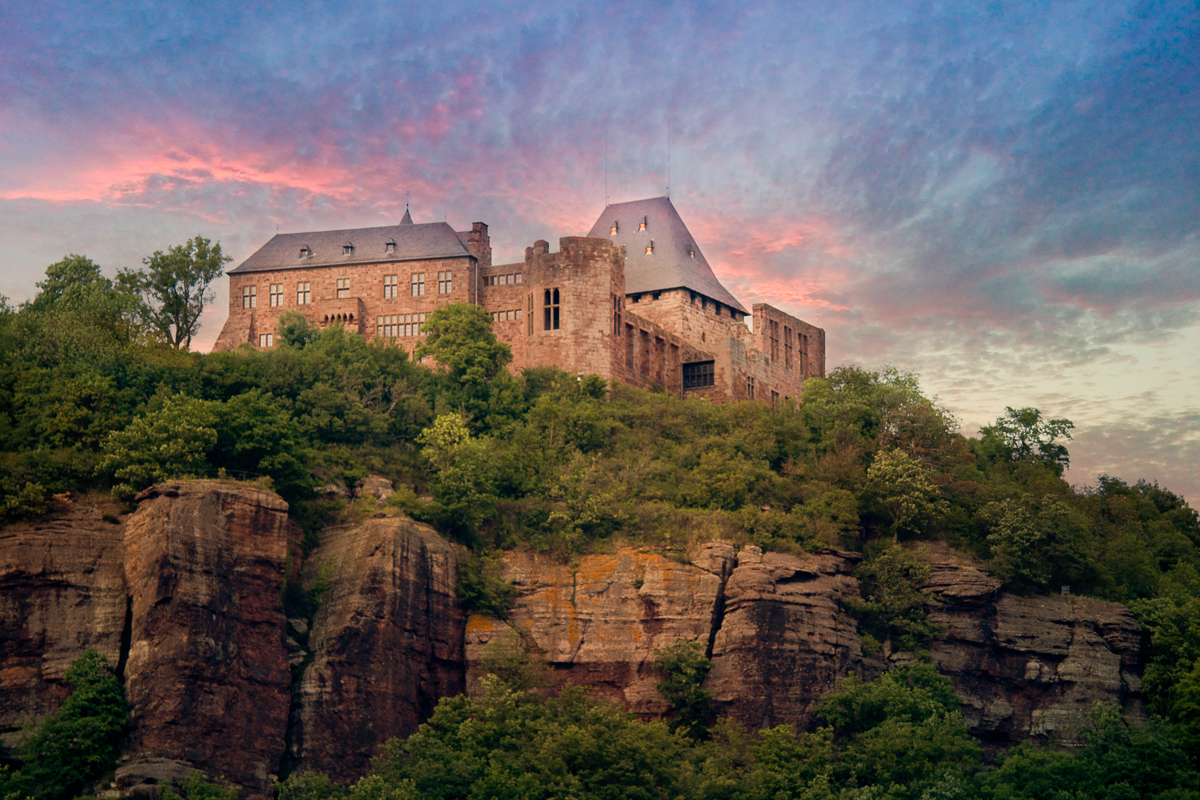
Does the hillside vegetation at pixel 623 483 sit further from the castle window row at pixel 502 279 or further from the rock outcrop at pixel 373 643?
the castle window row at pixel 502 279

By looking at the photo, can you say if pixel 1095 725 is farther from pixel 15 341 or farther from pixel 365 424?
pixel 15 341

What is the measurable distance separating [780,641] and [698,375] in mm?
36495

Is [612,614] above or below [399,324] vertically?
below

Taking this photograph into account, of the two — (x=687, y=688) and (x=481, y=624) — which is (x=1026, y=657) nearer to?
(x=687, y=688)

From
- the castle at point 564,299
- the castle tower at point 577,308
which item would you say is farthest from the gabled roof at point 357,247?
the castle tower at point 577,308

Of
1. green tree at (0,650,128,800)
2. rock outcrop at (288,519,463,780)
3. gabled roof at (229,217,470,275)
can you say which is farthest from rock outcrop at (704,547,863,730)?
gabled roof at (229,217,470,275)

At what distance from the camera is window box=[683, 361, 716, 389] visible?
319 feet

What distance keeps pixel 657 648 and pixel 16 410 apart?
1154 inches

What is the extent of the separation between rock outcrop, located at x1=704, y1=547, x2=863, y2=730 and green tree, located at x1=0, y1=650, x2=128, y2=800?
24246 millimetres

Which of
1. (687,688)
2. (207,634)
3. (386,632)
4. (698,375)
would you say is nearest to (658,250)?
(698,375)

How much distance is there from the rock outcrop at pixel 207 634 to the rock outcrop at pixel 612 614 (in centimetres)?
999

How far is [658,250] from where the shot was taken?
106000mm

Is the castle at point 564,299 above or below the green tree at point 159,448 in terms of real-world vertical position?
above

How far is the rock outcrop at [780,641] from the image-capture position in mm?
61812
